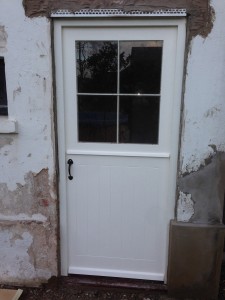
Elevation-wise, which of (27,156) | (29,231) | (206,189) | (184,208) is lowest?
(29,231)

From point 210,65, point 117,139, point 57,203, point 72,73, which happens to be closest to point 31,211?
point 57,203

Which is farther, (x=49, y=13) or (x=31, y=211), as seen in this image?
(x=31, y=211)

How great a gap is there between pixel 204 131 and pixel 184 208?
706mm

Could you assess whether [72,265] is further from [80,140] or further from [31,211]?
[80,140]

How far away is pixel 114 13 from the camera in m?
2.55

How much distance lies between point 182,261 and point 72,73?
6.40ft

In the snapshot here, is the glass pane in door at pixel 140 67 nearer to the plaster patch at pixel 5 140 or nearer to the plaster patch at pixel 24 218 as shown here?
the plaster patch at pixel 5 140

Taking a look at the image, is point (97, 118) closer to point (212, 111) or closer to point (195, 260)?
point (212, 111)

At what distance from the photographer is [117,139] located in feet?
9.53

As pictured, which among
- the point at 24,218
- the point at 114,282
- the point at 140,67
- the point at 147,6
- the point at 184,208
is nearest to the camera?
the point at 147,6

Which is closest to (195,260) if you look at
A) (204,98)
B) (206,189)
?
(206,189)

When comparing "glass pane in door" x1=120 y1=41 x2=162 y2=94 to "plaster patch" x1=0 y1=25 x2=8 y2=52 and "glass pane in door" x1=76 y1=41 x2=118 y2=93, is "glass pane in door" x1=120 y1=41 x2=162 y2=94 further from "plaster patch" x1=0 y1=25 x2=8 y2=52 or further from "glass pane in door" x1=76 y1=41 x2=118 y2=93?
"plaster patch" x1=0 y1=25 x2=8 y2=52

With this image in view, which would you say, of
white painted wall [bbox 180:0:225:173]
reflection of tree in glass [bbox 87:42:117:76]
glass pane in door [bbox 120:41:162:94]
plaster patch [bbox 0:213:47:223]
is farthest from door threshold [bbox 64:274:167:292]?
reflection of tree in glass [bbox 87:42:117:76]

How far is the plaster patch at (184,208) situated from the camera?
9.27 ft
